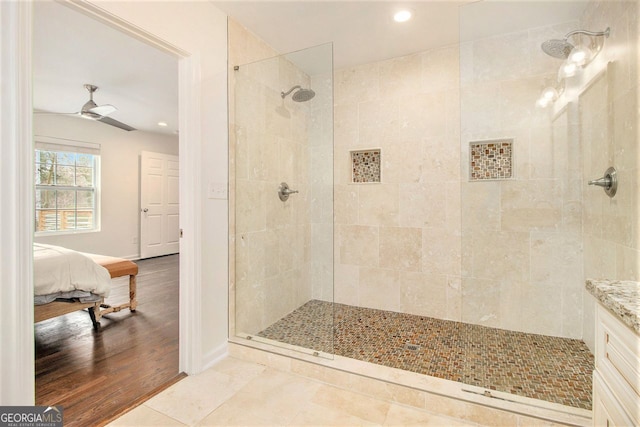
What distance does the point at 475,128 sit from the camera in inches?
80.6

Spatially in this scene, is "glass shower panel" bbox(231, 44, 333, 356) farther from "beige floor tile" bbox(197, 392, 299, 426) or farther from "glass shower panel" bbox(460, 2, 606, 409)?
"glass shower panel" bbox(460, 2, 606, 409)

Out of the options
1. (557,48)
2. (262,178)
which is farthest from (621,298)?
(262,178)

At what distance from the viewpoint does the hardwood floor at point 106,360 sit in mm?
1727

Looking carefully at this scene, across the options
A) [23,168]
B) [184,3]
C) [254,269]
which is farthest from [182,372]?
[184,3]

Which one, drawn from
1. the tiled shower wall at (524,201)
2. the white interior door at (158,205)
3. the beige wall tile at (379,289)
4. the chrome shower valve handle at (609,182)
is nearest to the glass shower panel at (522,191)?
the tiled shower wall at (524,201)

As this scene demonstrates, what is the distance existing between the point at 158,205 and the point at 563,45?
6.38 m

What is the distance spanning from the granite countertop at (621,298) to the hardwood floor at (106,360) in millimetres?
2090

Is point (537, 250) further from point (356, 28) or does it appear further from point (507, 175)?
point (356, 28)

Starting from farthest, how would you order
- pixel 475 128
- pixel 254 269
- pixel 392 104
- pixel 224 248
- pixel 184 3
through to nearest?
→ 1. pixel 392 104
2. pixel 254 269
3. pixel 224 248
4. pixel 475 128
5. pixel 184 3

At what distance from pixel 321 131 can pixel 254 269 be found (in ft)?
3.72

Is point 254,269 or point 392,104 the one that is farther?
point 392,104

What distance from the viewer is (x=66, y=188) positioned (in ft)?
16.5

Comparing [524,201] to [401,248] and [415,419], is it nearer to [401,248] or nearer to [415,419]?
[401,248]

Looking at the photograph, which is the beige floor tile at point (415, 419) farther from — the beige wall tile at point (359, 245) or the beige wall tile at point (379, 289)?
the beige wall tile at point (359, 245)
